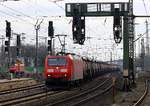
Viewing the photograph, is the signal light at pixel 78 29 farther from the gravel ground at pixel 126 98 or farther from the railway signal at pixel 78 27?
the gravel ground at pixel 126 98

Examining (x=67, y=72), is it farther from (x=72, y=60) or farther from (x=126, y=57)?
(x=126, y=57)

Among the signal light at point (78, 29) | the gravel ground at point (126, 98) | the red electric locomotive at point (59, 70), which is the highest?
the signal light at point (78, 29)

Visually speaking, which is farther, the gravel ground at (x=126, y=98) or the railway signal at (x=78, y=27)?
the railway signal at (x=78, y=27)

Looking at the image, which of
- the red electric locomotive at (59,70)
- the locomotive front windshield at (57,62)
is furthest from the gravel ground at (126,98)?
the locomotive front windshield at (57,62)

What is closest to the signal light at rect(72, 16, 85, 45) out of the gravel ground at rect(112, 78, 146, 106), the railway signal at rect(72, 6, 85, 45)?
the railway signal at rect(72, 6, 85, 45)

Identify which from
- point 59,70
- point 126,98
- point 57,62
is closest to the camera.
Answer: point 126,98

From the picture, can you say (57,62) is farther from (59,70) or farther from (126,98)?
(126,98)

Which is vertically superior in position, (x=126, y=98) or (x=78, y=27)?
(x=78, y=27)

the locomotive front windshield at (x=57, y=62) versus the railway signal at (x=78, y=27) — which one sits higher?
the railway signal at (x=78, y=27)

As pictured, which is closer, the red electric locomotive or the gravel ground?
the gravel ground

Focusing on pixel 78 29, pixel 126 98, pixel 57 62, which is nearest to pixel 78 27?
pixel 78 29

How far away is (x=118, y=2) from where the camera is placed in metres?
44.0

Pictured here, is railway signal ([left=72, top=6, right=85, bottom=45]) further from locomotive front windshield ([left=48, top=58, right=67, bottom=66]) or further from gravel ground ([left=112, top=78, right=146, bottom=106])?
gravel ground ([left=112, top=78, right=146, bottom=106])

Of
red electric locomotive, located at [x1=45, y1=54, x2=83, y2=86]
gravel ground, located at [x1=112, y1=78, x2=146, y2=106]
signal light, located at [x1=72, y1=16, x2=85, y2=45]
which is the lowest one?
gravel ground, located at [x1=112, y1=78, x2=146, y2=106]
